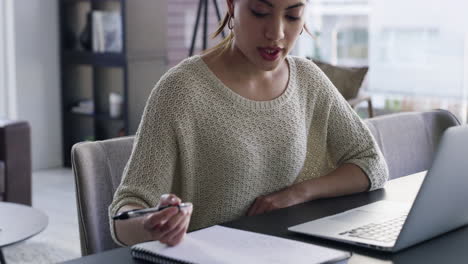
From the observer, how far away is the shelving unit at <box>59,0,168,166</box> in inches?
214

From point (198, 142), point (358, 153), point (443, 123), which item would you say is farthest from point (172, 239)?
point (443, 123)

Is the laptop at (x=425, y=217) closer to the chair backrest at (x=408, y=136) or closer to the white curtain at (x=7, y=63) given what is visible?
the chair backrest at (x=408, y=136)

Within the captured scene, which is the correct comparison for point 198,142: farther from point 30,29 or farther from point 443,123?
point 30,29

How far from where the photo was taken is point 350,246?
→ 120 cm

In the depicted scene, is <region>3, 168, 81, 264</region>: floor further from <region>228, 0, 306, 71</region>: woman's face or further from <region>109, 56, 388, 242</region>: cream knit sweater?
<region>228, 0, 306, 71</region>: woman's face

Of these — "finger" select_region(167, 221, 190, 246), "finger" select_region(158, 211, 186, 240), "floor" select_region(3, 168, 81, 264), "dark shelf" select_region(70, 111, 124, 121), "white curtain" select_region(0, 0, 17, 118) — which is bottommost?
"floor" select_region(3, 168, 81, 264)

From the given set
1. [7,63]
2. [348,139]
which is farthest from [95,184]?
[7,63]

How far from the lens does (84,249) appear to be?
1629 mm

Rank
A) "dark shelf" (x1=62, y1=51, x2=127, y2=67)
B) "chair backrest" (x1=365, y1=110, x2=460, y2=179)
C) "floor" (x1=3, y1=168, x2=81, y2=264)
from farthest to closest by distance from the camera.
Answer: "dark shelf" (x1=62, y1=51, x2=127, y2=67) → "floor" (x1=3, y1=168, x2=81, y2=264) → "chair backrest" (x1=365, y1=110, x2=460, y2=179)

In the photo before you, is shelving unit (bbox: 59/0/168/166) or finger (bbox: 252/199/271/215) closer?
finger (bbox: 252/199/271/215)

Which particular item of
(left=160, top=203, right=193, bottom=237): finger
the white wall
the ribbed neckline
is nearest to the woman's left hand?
the ribbed neckline

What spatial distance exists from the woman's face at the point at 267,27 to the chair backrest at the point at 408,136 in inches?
29.2

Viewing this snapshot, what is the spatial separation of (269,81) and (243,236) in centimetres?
56

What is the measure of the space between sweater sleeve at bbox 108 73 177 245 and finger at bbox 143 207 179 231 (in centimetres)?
31
